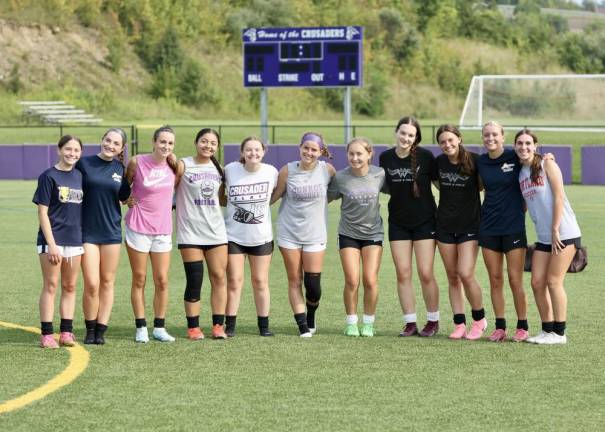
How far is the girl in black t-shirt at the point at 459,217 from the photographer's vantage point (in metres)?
9.11

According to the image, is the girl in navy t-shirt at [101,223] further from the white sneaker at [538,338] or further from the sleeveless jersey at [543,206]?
the white sneaker at [538,338]

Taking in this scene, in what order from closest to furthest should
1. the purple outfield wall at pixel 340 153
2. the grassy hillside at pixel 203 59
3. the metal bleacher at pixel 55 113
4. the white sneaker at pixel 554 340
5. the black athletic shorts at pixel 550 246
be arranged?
1. the black athletic shorts at pixel 550 246
2. the white sneaker at pixel 554 340
3. the purple outfield wall at pixel 340 153
4. the metal bleacher at pixel 55 113
5. the grassy hillside at pixel 203 59

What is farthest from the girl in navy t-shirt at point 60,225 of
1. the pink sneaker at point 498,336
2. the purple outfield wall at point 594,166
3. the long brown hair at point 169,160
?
the purple outfield wall at point 594,166

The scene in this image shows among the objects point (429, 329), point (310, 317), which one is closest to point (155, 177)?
point (310, 317)

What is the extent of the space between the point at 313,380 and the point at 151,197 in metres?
2.12

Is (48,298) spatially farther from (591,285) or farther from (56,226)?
(591,285)

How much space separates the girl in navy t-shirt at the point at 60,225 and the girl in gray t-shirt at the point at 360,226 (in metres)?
1.96

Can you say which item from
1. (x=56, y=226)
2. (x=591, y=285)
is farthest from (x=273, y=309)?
(x=591, y=285)

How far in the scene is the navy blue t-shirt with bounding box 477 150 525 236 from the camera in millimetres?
9023

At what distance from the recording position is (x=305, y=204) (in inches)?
371

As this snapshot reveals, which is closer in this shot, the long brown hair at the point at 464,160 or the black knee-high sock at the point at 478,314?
the long brown hair at the point at 464,160

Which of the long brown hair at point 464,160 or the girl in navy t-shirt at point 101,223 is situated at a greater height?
the long brown hair at point 464,160

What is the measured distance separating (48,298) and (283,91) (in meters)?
58.1

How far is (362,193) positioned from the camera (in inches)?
368
